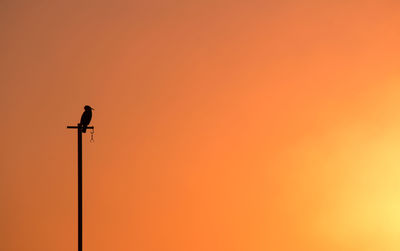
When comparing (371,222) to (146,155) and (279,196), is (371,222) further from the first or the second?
(146,155)

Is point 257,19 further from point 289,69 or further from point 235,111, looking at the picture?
point 235,111

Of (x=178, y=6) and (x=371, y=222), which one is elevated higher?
(x=178, y=6)

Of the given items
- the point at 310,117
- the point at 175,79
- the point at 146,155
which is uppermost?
the point at 175,79

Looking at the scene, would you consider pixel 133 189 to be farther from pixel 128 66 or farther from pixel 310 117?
pixel 310 117

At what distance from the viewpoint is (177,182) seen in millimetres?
3344

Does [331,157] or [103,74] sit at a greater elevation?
[103,74]

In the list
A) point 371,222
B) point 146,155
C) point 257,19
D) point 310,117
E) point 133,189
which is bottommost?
point 371,222

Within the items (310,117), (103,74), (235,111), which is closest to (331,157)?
(310,117)

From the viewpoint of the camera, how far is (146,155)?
3354 millimetres

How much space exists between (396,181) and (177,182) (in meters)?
1.46

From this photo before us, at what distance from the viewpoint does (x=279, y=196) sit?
3340mm

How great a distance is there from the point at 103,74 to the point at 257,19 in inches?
43.6

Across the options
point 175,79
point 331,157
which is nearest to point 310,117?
point 331,157

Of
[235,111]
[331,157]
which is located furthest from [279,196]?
[235,111]
